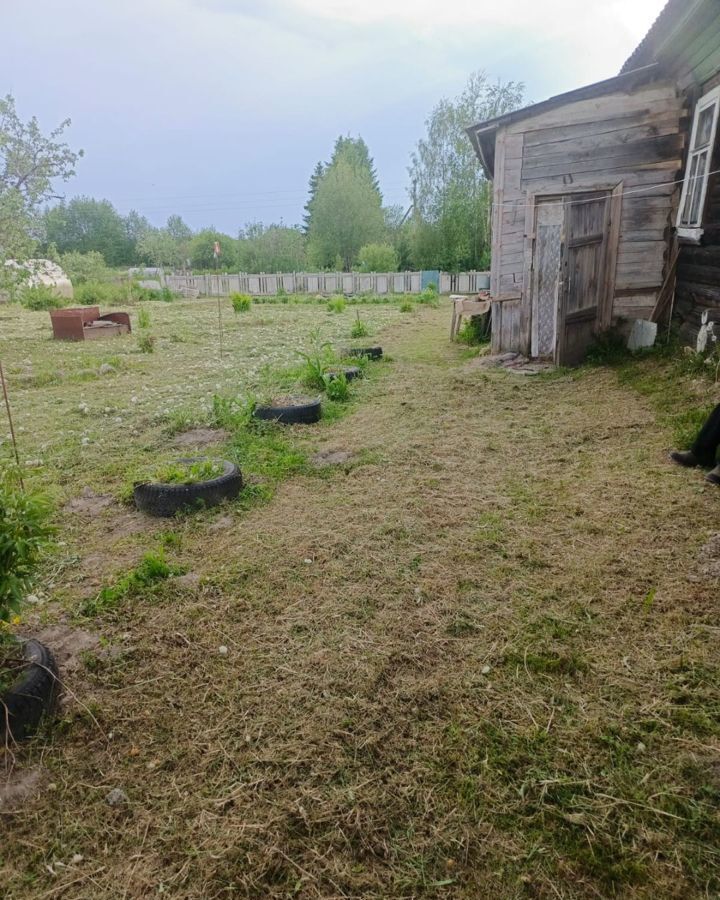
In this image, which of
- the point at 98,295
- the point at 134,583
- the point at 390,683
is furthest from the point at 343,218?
the point at 390,683

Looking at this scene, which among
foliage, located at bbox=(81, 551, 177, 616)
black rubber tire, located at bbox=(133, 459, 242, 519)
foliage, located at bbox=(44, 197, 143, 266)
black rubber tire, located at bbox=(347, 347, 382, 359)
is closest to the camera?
foliage, located at bbox=(81, 551, 177, 616)

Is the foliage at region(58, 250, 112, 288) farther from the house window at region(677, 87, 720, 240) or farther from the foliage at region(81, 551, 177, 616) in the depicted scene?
the foliage at region(81, 551, 177, 616)

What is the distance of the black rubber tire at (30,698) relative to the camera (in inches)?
84.1

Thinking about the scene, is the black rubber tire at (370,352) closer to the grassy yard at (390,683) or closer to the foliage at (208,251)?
the grassy yard at (390,683)

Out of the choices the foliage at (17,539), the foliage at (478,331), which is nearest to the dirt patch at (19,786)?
the foliage at (17,539)

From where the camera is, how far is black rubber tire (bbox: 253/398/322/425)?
623 centimetres

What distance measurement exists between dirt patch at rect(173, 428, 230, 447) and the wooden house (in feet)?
16.7

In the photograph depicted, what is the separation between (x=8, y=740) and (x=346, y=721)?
1.27m

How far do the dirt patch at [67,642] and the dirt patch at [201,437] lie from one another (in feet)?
9.45

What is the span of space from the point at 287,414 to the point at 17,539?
13.8ft

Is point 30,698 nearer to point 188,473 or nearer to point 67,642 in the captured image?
point 67,642

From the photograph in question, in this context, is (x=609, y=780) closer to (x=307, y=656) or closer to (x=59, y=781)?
(x=307, y=656)

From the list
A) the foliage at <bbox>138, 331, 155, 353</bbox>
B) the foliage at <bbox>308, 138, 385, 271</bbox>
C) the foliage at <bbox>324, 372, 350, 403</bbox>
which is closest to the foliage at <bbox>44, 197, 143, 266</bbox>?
the foliage at <bbox>308, 138, 385, 271</bbox>

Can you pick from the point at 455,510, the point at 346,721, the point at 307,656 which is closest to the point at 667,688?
the point at 346,721
